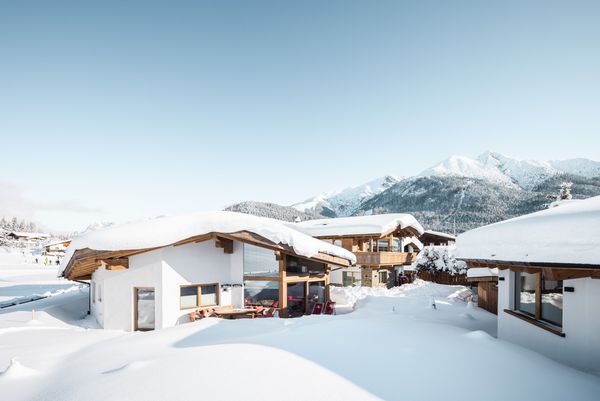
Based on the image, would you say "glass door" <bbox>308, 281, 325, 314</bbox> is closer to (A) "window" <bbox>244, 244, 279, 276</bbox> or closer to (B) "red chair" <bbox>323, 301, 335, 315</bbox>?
(B) "red chair" <bbox>323, 301, 335, 315</bbox>

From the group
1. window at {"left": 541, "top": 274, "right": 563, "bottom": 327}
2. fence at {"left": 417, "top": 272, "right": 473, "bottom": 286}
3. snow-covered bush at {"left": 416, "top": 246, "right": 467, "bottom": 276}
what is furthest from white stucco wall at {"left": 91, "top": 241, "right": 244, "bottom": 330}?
fence at {"left": 417, "top": 272, "right": 473, "bottom": 286}

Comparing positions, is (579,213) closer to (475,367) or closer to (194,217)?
(475,367)

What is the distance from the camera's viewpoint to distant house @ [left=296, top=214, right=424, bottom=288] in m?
23.4

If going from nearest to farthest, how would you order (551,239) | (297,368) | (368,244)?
(297,368) < (551,239) < (368,244)

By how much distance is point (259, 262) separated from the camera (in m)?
12.9

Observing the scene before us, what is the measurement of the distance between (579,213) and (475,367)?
2.88 meters

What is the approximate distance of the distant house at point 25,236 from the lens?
6806 centimetres

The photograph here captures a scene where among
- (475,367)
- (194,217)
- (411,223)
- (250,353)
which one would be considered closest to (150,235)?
(194,217)

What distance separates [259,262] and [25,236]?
265ft

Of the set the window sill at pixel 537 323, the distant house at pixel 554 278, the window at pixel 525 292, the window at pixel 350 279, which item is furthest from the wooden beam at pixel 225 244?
the window at pixel 350 279

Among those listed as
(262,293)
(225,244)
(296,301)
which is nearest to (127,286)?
(225,244)

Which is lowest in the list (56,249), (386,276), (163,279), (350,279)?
(56,249)

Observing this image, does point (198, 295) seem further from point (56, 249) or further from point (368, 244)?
point (56, 249)

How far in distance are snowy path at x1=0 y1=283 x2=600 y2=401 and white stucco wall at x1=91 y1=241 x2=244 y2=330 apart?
3.42 meters
